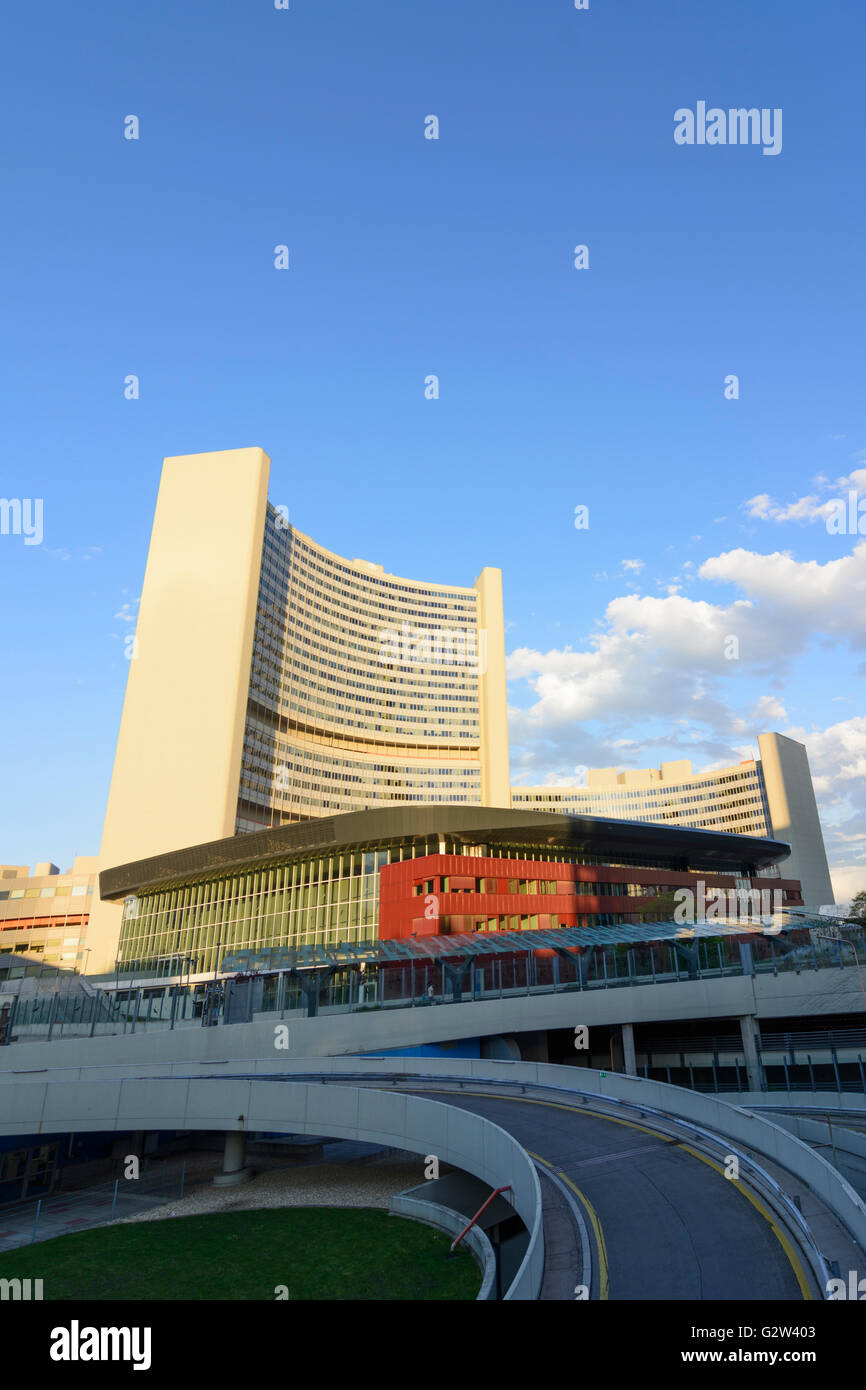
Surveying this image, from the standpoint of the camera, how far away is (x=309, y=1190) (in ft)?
75.5

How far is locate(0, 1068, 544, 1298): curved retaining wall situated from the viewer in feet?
58.3

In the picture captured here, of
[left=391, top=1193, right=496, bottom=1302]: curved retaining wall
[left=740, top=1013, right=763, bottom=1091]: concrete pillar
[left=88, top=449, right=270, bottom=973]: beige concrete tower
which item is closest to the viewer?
[left=391, top=1193, right=496, bottom=1302]: curved retaining wall

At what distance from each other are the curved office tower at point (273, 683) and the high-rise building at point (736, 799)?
152 feet

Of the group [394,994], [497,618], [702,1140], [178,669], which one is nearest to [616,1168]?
[702,1140]

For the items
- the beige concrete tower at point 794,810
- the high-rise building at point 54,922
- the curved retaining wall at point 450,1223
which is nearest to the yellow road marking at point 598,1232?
the curved retaining wall at point 450,1223

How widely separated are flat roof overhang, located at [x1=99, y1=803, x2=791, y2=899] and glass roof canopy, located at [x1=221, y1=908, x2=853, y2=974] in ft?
77.1

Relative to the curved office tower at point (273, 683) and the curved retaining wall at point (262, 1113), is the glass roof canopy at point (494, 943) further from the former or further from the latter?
the curved office tower at point (273, 683)

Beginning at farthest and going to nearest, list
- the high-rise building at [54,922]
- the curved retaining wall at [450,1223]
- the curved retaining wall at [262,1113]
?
1. the high-rise building at [54,922]
2. the curved retaining wall at [262,1113]
3. the curved retaining wall at [450,1223]

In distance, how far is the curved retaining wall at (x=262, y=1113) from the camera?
17.8 meters

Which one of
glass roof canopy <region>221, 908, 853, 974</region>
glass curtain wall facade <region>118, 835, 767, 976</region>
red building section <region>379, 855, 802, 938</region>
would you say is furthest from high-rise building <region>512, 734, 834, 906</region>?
glass roof canopy <region>221, 908, 853, 974</region>

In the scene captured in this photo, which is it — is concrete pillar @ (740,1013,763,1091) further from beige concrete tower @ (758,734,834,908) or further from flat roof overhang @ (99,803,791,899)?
beige concrete tower @ (758,734,834,908)

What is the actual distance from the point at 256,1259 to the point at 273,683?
114m

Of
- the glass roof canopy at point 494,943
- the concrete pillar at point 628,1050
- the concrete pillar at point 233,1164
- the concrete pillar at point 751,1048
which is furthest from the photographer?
the glass roof canopy at point 494,943

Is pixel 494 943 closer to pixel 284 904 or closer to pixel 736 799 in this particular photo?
pixel 284 904
